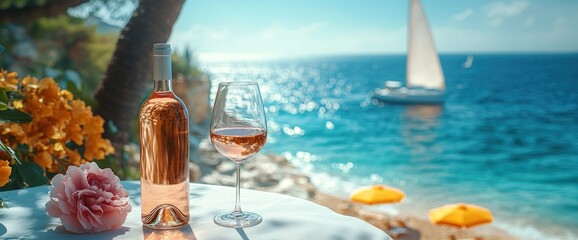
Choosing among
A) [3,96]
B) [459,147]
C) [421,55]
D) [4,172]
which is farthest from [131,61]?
[421,55]

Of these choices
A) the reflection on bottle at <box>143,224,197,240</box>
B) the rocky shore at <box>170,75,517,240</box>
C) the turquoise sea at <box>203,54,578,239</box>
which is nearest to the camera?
the reflection on bottle at <box>143,224,197,240</box>

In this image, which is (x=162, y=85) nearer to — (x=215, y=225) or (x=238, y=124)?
(x=238, y=124)

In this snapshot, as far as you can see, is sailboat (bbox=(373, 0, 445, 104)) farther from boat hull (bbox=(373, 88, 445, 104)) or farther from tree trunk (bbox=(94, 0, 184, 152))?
tree trunk (bbox=(94, 0, 184, 152))

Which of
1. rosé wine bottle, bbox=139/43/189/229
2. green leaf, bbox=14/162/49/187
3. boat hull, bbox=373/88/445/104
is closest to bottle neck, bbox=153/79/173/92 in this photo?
rosé wine bottle, bbox=139/43/189/229

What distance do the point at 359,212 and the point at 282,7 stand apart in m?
49.0

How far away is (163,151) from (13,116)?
2.25 feet

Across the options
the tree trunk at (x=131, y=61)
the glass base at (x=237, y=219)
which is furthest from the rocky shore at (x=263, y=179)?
the glass base at (x=237, y=219)

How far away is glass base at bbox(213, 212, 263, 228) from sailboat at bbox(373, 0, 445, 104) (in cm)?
2269

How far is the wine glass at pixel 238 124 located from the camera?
1229 millimetres

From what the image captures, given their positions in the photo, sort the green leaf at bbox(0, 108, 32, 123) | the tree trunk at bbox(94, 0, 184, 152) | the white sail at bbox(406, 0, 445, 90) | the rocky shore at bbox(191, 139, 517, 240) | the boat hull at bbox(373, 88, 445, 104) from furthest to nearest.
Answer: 1. the boat hull at bbox(373, 88, 445, 104)
2. the white sail at bbox(406, 0, 445, 90)
3. the rocky shore at bbox(191, 139, 517, 240)
4. the tree trunk at bbox(94, 0, 184, 152)
5. the green leaf at bbox(0, 108, 32, 123)

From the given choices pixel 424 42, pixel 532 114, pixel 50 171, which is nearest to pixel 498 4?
pixel 532 114

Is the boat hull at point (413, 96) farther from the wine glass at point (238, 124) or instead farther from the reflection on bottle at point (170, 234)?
the reflection on bottle at point (170, 234)

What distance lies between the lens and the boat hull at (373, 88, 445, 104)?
27016mm

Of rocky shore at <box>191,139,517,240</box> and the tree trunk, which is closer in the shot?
the tree trunk
